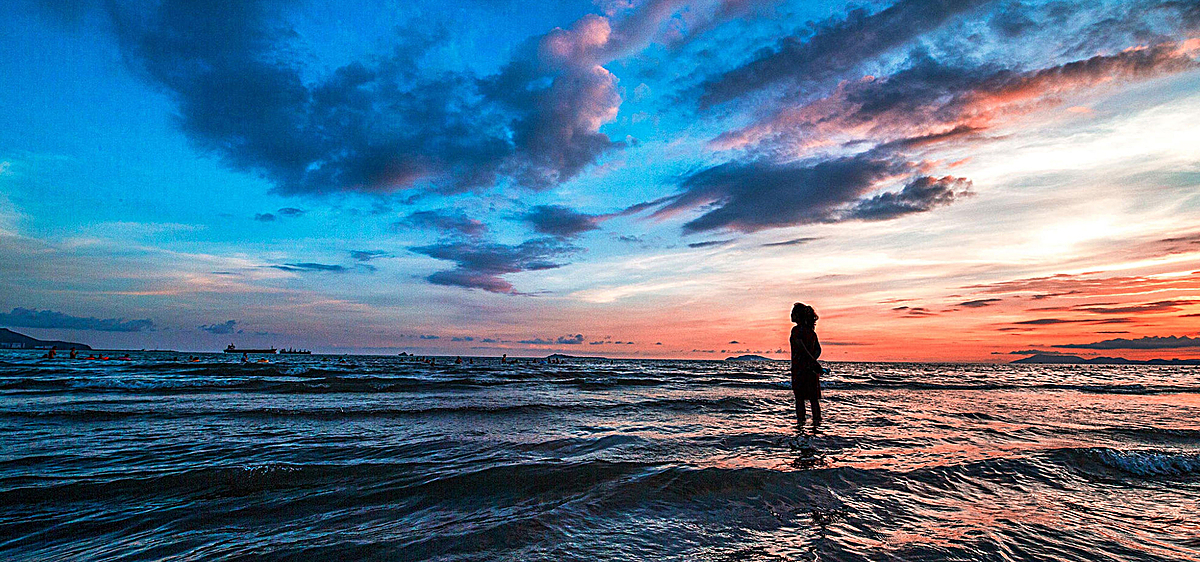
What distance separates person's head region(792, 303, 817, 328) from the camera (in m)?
11.8

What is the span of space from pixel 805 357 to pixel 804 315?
102 centimetres

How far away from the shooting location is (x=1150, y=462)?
8250 millimetres

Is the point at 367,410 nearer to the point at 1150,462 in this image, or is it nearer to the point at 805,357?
the point at 805,357

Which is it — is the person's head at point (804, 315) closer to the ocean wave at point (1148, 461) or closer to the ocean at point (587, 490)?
the ocean at point (587, 490)

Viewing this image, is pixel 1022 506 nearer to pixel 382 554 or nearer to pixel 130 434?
pixel 382 554

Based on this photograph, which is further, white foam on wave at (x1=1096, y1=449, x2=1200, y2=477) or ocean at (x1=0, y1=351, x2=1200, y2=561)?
white foam on wave at (x1=1096, y1=449, x2=1200, y2=477)

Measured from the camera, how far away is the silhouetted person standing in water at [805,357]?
11.5m

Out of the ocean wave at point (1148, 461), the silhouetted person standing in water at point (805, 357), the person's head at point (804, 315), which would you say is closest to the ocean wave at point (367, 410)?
the silhouetted person standing in water at point (805, 357)

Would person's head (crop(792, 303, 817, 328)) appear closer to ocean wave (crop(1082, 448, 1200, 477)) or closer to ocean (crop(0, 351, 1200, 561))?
ocean (crop(0, 351, 1200, 561))

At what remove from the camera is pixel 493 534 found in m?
4.89

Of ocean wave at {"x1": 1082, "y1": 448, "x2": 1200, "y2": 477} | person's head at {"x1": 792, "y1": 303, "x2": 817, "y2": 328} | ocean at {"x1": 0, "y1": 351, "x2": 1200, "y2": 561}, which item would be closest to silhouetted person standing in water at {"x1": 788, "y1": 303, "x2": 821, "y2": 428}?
person's head at {"x1": 792, "y1": 303, "x2": 817, "y2": 328}

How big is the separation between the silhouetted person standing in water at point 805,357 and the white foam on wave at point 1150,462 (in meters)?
4.76

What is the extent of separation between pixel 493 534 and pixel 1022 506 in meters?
6.28

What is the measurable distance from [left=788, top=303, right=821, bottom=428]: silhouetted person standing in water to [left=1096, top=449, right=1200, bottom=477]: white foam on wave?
4763 millimetres
